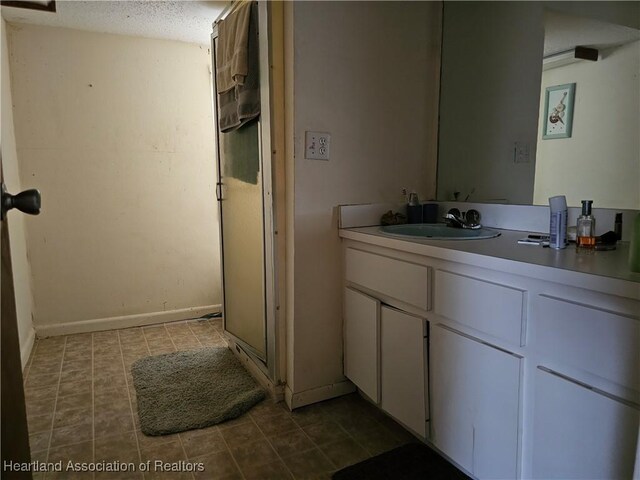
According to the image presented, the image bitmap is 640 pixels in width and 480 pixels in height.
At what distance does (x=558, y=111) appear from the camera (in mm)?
1538

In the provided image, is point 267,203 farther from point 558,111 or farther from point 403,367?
point 558,111

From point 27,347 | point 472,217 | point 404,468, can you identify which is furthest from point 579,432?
point 27,347

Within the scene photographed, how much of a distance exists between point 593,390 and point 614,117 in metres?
0.93

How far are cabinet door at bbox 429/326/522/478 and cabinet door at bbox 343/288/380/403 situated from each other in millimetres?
315

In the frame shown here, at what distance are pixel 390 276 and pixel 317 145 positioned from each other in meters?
0.64

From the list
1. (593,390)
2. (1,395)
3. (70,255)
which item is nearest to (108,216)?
(70,255)

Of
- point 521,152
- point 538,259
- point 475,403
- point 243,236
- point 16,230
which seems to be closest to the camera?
point 538,259

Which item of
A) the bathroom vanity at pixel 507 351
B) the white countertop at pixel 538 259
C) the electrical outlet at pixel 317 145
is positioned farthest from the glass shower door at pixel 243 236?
the white countertop at pixel 538 259

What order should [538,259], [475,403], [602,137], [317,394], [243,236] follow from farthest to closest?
[243,236]
[317,394]
[602,137]
[475,403]
[538,259]

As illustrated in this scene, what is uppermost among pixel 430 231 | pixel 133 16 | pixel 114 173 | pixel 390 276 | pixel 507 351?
pixel 133 16

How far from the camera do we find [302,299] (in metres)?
1.88

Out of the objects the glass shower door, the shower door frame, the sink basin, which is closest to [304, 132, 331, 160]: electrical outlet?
the shower door frame

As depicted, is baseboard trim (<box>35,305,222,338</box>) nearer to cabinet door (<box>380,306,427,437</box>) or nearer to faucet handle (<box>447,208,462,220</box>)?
cabinet door (<box>380,306,427,437</box>)

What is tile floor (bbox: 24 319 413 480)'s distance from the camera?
5.09 ft
